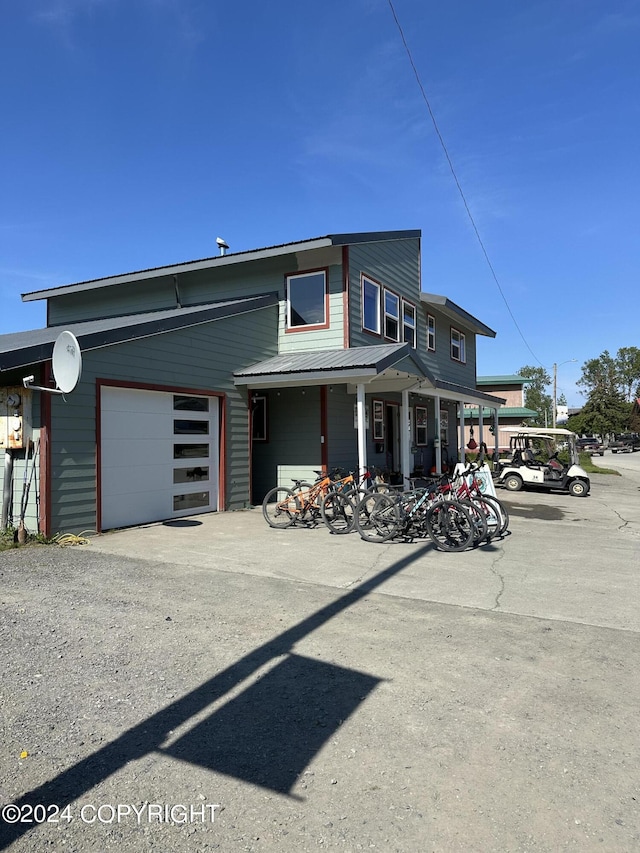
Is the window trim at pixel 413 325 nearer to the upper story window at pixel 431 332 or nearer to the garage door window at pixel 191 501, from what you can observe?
the upper story window at pixel 431 332

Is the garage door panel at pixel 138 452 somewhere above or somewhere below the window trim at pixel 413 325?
below

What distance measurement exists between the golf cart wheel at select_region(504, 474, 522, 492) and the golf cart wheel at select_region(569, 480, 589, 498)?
1373 millimetres

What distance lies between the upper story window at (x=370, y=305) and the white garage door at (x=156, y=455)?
4719 millimetres

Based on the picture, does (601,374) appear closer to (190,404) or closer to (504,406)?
(504,406)

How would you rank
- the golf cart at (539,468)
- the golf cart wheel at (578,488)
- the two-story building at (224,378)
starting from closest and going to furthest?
the two-story building at (224,378), the golf cart wheel at (578,488), the golf cart at (539,468)

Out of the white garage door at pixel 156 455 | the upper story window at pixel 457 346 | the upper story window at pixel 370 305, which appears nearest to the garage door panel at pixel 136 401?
the white garage door at pixel 156 455

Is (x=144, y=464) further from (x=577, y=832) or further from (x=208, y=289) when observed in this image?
(x=577, y=832)

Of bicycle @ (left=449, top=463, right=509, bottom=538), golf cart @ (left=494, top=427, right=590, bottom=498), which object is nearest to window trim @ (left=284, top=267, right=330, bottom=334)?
bicycle @ (left=449, top=463, right=509, bottom=538)

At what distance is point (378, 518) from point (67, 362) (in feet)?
16.1

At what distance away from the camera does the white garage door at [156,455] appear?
30.0 ft

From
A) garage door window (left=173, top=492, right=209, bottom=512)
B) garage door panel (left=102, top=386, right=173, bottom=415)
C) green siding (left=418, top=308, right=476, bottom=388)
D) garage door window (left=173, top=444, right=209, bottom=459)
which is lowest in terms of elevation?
garage door window (left=173, top=492, right=209, bottom=512)

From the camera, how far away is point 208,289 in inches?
572

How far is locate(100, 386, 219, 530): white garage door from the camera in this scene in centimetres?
915

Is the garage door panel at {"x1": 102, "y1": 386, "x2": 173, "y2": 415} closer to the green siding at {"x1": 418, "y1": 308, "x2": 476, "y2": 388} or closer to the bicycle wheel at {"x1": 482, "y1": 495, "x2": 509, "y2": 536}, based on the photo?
the bicycle wheel at {"x1": 482, "y1": 495, "x2": 509, "y2": 536}
